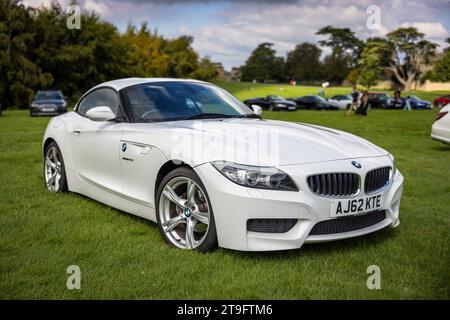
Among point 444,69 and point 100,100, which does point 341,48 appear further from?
point 100,100

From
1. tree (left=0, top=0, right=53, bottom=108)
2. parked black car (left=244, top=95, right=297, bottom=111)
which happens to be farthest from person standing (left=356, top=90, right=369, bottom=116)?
tree (left=0, top=0, right=53, bottom=108)

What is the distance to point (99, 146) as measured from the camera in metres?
5.08

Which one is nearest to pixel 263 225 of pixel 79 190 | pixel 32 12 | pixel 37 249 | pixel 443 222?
pixel 37 249

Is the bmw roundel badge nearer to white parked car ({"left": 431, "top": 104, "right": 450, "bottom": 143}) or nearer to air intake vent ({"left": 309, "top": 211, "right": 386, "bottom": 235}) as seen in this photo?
air intake vent ({"left": 309, "top": 211, "right": 386, "bottom": 235})

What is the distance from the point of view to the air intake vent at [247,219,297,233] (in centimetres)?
365

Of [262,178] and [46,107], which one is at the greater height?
[262,178]

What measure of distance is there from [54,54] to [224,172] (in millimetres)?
49652

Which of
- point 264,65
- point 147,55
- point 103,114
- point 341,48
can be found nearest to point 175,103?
point 103,114

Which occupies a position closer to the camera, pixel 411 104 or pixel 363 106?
pixel 363 106

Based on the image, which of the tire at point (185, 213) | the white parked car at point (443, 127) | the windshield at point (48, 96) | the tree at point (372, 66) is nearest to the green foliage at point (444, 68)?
the tree at point (372, 66)

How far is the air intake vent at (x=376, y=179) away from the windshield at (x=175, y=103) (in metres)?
1.71

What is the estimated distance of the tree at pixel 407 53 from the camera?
86688mm

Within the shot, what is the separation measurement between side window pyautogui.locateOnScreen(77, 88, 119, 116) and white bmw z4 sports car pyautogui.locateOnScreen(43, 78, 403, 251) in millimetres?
28

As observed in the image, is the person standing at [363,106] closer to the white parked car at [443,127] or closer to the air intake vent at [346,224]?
the white parked car at [443,127]
